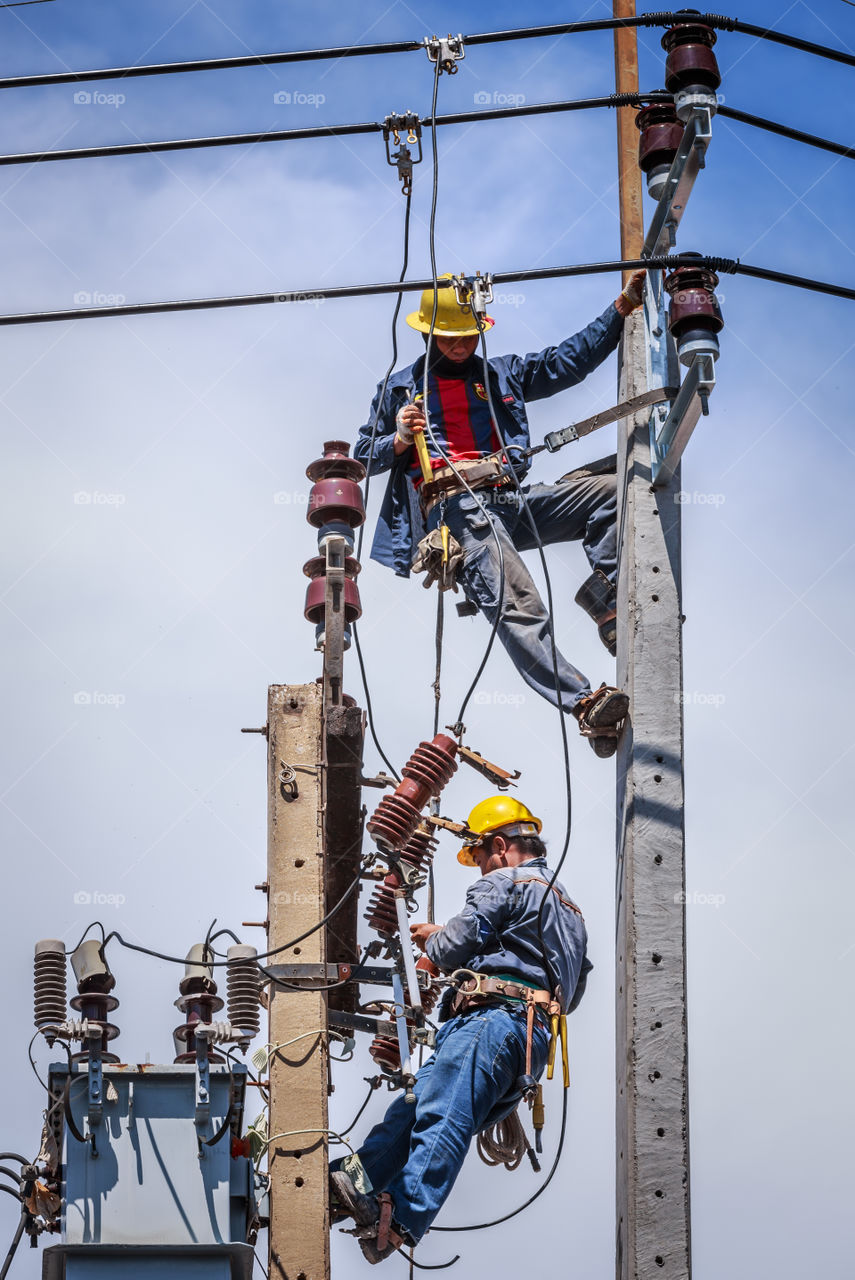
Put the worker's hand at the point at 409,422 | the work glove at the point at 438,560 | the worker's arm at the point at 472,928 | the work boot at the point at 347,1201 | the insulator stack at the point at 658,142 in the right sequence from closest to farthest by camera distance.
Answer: the work boot at the point at 347,1201
the worker's arm at the point at 472,928
the insulator stack at the point at 658,142
the work glove at the point at 438,560
the worker's hand at the point at 409,422

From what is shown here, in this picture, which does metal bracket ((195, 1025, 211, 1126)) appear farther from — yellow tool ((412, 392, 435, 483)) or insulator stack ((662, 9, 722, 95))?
insulator stack ((662, 9, 722, 95))

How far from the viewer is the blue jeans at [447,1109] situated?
8.27m

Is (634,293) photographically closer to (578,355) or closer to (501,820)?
A: (578,355)

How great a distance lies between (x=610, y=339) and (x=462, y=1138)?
403 centimetres

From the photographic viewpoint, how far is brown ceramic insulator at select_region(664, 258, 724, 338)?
342 inches

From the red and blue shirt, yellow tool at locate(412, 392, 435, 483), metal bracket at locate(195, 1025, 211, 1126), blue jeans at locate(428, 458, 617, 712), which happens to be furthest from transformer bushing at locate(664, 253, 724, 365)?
metal bracket at locate(195, 1025, 211, 1126)

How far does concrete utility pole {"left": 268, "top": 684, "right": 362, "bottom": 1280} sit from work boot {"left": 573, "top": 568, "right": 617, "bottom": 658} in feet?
5.84

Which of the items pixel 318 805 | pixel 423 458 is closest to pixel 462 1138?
pixel 318 805

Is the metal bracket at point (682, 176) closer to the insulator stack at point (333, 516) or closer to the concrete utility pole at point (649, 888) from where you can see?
the concrete utility pole at point (649, 888)

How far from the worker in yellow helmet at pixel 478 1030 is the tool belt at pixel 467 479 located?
5.83 ft

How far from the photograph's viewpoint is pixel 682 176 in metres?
9.31

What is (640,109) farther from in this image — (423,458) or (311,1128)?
(311,1128)

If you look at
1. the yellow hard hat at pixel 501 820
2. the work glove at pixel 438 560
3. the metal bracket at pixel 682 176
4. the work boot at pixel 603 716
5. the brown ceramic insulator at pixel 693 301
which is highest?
the metal bracket at pixel 682 176

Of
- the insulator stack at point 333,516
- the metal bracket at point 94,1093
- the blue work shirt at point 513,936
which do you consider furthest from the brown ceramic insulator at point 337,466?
the metal bracket at point 94,1093
